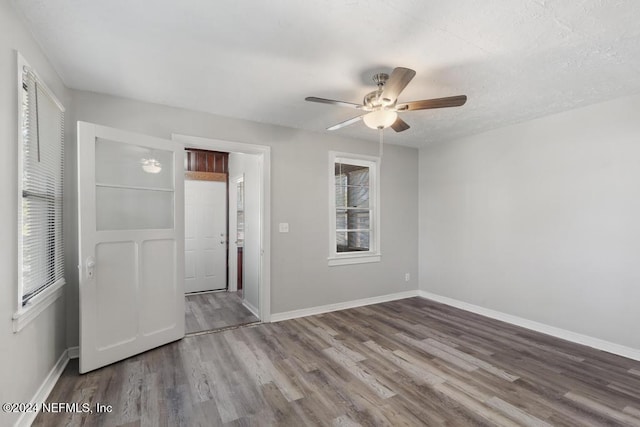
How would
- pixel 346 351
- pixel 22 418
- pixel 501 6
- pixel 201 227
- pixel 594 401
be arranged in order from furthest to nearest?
pixel 201 227
pixel 346 351
pixel 594 401
pixel 22 418
pixel 501 6

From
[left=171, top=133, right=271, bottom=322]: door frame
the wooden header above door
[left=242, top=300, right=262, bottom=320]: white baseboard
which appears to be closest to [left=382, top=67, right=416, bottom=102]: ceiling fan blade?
[left=171, top=133, right=271, bottom=322]: door frame

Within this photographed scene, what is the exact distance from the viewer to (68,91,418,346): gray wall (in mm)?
3143

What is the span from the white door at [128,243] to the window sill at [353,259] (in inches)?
78.6

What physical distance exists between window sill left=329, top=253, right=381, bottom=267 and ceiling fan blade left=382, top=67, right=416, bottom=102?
254cm

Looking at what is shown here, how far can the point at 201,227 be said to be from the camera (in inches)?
208

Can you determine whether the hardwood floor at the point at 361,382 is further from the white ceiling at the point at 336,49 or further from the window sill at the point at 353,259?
the white ceiling at the point at 336,49

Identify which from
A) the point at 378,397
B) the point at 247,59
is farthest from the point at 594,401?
the point at 247,59

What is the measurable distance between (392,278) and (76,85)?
15.0 ft

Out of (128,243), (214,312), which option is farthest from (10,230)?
(214,312)

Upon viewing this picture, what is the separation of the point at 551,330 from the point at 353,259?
247 centimetres

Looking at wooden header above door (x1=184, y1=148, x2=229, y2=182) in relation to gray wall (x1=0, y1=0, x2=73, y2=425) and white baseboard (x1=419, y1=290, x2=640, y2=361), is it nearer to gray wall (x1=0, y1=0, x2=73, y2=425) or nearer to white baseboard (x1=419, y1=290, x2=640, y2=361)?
gray wall (x1=0, y1=0, x2=73, y2=425)

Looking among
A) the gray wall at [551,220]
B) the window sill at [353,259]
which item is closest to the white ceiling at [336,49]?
the gray wall at [551,220]

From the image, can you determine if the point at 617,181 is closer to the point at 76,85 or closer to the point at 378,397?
the point at 378,397

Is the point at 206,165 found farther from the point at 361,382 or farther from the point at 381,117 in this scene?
the point at 361,382
